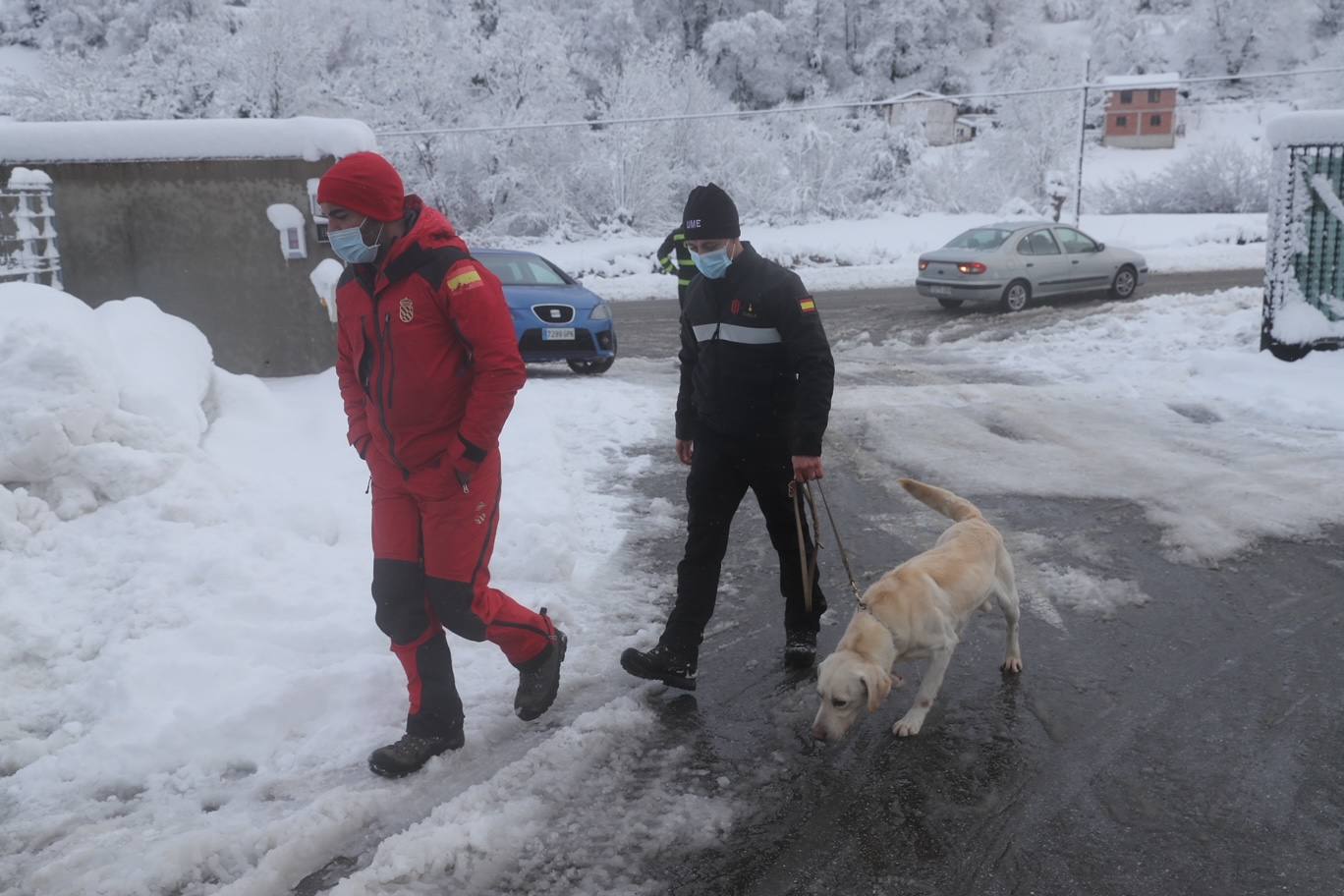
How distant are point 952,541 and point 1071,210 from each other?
121 feet

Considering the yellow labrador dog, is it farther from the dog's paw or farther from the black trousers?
the black trousers

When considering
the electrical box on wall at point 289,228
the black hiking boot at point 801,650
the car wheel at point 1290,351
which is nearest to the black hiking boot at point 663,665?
the black hiking boot at point 801,650

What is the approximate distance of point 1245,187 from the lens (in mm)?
37688

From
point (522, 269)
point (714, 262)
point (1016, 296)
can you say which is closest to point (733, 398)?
point (714, 262)

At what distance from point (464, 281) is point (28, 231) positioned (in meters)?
7.59

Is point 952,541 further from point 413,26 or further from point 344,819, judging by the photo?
point 413,26

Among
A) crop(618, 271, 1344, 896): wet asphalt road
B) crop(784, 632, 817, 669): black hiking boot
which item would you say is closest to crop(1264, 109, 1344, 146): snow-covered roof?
crop(618, 271, 1344, 896): wet asphalt road

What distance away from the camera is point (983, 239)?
733 inches

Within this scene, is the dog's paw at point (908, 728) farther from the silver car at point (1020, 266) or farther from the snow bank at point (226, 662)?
the silver car at point (1020, 266)

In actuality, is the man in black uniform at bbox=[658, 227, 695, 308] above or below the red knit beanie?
below

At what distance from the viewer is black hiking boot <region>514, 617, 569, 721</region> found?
4.15m

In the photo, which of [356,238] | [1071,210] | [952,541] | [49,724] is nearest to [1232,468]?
[952,541]

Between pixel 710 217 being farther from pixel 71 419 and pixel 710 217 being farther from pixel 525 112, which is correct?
pixel 525 112

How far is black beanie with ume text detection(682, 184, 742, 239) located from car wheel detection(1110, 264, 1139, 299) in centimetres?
1679
